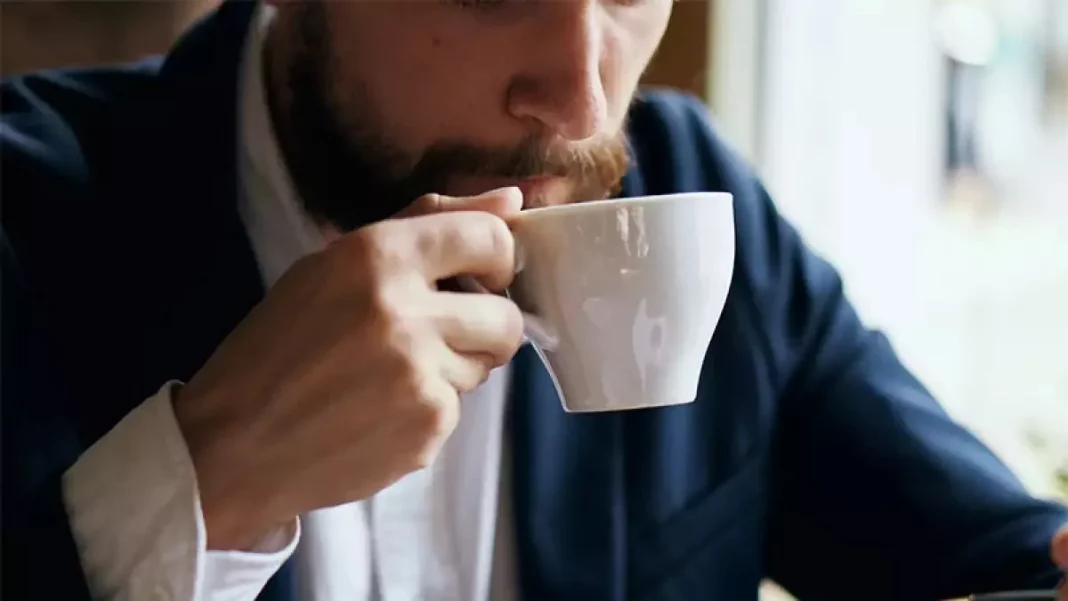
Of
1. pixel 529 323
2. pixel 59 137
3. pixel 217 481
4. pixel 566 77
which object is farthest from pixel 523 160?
pixel 59 137

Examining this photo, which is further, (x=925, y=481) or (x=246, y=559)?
(x=925, y=481)

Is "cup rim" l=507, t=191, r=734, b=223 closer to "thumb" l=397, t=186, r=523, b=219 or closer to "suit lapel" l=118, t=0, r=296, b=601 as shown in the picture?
"thumb" l=397, t=186, r=523, b=219

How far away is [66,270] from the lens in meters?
0.80

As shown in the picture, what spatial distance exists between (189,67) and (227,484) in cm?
43

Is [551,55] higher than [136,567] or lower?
higher

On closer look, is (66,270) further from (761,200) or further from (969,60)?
(969,60)

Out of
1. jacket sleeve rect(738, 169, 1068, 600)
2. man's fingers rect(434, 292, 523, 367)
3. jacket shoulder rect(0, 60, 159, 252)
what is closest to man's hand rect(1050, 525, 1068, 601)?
jacket sleeve rect(738, 169, 1068, 600)

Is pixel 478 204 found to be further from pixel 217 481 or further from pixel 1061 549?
pixel 1061 549

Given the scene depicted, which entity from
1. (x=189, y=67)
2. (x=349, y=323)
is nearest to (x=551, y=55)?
(x=349, y=323)

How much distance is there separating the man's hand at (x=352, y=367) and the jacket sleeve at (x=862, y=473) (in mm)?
427

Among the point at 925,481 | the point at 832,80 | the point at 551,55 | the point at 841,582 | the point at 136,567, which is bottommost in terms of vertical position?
the point at 841,582

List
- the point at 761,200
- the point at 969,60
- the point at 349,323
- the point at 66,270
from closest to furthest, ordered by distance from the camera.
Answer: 1. the point at 349,323
2. the point at 66,270
3. the point at 761,200
4. the point at 969,60

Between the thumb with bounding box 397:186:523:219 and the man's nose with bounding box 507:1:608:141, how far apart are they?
115mm

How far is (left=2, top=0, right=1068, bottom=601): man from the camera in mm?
557
